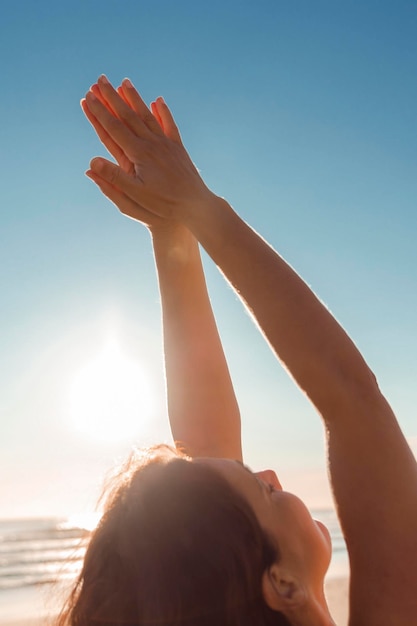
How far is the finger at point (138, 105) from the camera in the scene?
2.00 metres

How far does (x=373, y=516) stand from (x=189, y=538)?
1.69 feet

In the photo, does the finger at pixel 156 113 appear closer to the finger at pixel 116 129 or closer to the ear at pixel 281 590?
the finger at pixel 116 129

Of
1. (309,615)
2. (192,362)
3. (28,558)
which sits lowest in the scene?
(28,558)

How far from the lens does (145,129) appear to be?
197 cm

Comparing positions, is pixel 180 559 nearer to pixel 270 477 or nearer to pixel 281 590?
pixel 281 590

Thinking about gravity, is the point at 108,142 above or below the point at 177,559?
above

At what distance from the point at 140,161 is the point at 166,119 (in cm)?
27

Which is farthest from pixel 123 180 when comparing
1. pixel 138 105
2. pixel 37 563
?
pixel 37 563

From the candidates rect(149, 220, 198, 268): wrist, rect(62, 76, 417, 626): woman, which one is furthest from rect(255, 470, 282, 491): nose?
rect(149, 220, 198, 268): wrist

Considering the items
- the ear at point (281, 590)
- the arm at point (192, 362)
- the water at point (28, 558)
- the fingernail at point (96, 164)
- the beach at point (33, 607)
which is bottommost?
the water at point (28, 558)

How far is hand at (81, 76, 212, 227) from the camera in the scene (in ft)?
6.16

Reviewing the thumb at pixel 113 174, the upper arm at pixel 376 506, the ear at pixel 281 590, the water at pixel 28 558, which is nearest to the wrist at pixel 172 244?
the thumb at pixel 113 174

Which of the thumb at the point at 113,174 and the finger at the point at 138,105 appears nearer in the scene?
the thumb at the point at 113,174

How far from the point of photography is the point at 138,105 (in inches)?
79.9
